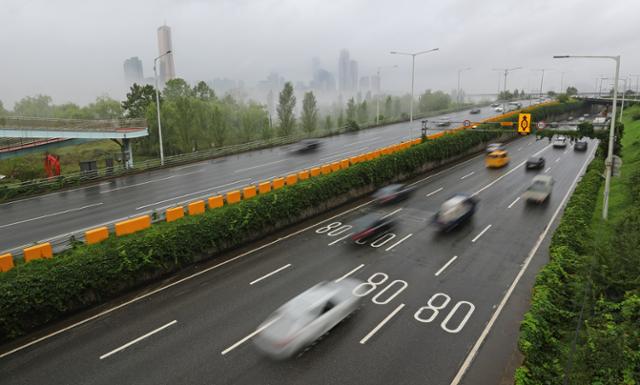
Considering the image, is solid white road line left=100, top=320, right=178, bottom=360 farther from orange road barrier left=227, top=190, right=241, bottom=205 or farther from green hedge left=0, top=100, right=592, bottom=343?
orange road barrier left=227, top=190, right=241, bottom=205

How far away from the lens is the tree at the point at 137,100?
64.2m

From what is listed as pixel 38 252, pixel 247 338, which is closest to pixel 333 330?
pixel 247 338

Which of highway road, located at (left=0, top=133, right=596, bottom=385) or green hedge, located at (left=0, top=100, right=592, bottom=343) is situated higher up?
green hedge, located at (left=0, top=100, right=592, bottom=343)

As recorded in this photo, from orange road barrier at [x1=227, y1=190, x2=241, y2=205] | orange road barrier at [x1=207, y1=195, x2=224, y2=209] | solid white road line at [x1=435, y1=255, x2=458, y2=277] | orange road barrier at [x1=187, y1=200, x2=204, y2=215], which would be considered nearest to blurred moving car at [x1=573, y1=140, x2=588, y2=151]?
solid white road line at [x1=435, y1=255, x2=458, y2=277]

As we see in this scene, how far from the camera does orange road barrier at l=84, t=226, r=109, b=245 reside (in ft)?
59.4

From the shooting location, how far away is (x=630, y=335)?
12688 millimetres

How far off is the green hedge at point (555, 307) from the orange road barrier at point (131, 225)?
→ 53.8 ft

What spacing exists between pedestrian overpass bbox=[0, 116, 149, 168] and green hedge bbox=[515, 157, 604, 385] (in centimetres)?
3465

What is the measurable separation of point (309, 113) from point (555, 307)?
62528 millimetres

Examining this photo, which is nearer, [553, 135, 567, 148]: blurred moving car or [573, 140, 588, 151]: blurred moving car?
[573, 140, 588, 151]: blurred moving car

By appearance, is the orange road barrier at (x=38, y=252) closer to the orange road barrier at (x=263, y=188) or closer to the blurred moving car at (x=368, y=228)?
the orange road barrier at (x=263, y=188)

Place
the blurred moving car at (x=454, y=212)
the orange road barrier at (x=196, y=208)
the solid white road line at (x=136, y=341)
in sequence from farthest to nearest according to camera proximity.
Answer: the blurred moving car at (x=454, y=212)
the orange road barrier at (x=196, y=208)
the solid white road line at (x=136, y=341)

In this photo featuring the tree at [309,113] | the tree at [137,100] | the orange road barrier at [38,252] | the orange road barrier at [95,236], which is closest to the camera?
the orange road barrier at [38,252]

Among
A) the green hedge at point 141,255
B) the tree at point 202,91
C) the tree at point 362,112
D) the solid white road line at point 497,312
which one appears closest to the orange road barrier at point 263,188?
the green hedge at point 141,255
